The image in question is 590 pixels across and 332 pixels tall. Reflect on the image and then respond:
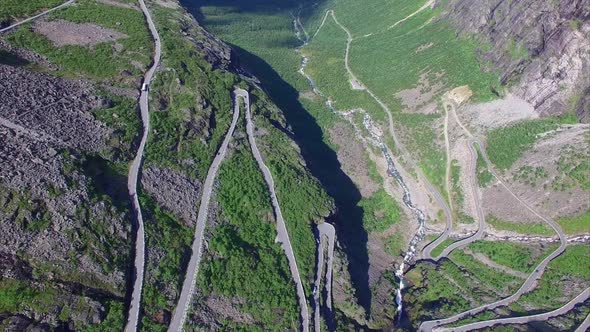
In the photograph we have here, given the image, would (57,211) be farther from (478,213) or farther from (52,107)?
(478,213)

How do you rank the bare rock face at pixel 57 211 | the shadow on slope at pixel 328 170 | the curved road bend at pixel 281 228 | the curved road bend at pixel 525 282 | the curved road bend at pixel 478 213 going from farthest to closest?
the curved road bend at pixel 478 213
the shadow on slope at pixel 328 170
the curved road bend at pixel 525 282
the curved road bend at pixel 281 228
the bare rock face at pixel 57 211

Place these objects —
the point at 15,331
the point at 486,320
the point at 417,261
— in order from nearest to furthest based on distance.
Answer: the point at 15,331
the point at 486,320
the point at 417,261

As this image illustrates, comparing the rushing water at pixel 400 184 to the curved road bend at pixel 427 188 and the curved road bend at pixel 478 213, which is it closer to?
the curved road bend at pixel 427 188

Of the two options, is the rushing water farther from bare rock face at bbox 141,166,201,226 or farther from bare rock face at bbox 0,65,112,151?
bare rock face at bbox 0,65,112,151

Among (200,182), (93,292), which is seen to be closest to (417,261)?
(200,182)

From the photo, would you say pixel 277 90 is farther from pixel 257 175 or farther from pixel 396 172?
pixel 257 175

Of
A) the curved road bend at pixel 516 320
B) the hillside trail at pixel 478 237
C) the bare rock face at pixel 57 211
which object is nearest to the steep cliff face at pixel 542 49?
the hillside trail at pixel 478 237
